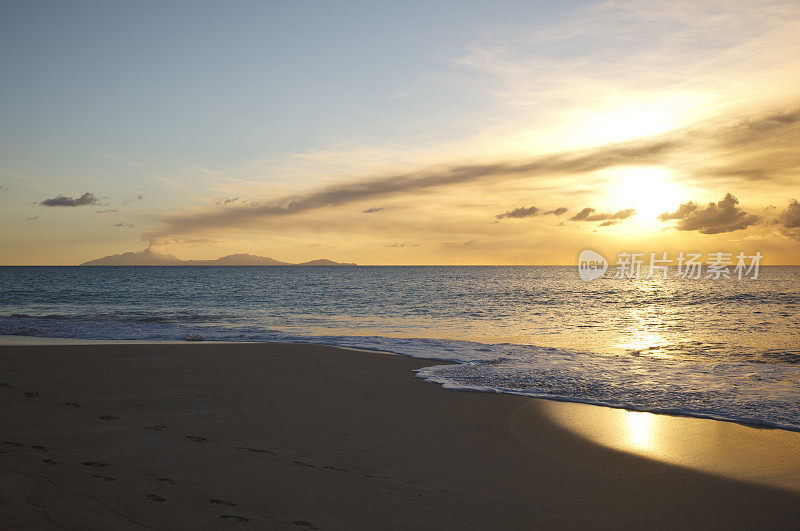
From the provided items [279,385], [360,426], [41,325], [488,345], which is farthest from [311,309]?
[360,426]

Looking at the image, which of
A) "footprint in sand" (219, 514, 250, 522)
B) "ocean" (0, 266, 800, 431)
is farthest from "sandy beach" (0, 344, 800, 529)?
"ocean" (0, 266, 800, 431)

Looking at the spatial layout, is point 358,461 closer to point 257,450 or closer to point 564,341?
point 257,450

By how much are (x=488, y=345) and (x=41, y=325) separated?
21391 millimetres

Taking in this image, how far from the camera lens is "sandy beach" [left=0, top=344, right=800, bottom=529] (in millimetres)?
4844

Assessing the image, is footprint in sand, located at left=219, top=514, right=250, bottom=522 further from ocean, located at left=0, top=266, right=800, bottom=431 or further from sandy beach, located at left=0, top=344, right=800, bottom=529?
ocean, located at left=0, top=266, right=800, bottom=431

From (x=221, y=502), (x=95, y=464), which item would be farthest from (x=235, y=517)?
(x=95, y=464)

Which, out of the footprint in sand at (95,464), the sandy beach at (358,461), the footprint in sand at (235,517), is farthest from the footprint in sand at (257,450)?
the footprint in sand at (235,517)

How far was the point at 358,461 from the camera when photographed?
632cm

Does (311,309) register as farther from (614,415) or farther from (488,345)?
(614,415)

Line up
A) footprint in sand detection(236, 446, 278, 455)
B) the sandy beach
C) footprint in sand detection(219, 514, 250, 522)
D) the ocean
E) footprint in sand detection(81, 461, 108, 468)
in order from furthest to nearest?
the ocean
footprint in sand detection(236, 446, 278, 455)
footprint in sand detection(81, 461, 108, 468)
the sandy beach
footprint in sand detection(219, 514, 250, 522)

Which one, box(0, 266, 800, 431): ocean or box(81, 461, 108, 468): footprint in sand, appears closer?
→ box(81, 461, 108, 468): footprint in sand

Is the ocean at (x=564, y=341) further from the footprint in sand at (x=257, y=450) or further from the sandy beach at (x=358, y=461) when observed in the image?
the footprint in sand at (x=257, y=450)

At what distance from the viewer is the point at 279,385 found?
Result: 423 inches

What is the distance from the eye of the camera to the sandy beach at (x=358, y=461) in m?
4.84
